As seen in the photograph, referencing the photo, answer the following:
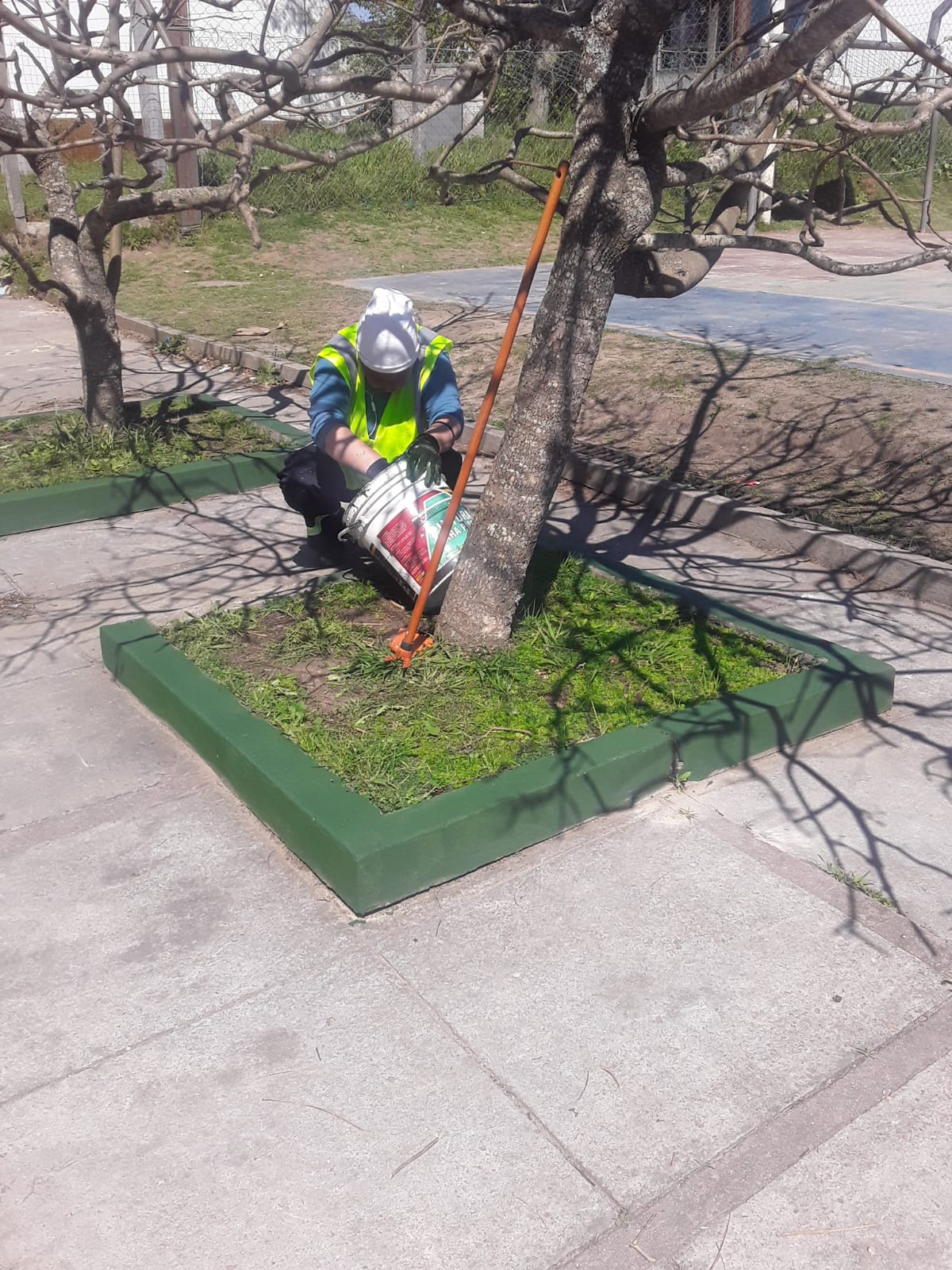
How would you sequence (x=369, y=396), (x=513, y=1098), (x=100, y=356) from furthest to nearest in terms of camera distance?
(x=100, y=356), (x=369, y=396), (x=513, y=1098)

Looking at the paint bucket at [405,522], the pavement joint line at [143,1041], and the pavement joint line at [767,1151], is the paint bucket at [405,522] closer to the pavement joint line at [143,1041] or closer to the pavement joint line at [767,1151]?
the pavement joint line at [143,1041]

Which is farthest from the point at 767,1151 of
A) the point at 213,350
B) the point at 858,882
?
the point at 213,350

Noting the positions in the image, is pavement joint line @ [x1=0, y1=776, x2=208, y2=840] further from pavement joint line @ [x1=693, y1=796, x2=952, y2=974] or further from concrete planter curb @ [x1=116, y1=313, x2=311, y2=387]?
concrete planter curb @ [x1=116, y1=313, x2=311, y2=387]

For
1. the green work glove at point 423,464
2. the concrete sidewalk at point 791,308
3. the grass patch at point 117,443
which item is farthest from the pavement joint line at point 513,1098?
the concrete sidewalk at point 791,308

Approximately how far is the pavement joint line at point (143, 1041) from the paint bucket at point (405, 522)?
1.99 meters

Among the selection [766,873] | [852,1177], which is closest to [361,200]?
[766,873]

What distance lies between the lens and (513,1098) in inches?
108

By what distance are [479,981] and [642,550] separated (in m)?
3.49

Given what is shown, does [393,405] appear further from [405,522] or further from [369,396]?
[405,522]

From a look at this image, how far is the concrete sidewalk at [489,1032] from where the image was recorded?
2434mm

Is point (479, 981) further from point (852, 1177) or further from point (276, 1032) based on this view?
point (852, 1177)

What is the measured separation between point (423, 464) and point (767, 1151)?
2.91 meters

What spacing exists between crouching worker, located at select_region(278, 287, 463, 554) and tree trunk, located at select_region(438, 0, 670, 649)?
445 mm

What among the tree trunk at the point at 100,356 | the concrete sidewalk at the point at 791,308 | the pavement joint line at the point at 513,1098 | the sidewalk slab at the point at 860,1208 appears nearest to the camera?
the sidewalk slab at the point at 860,1208
